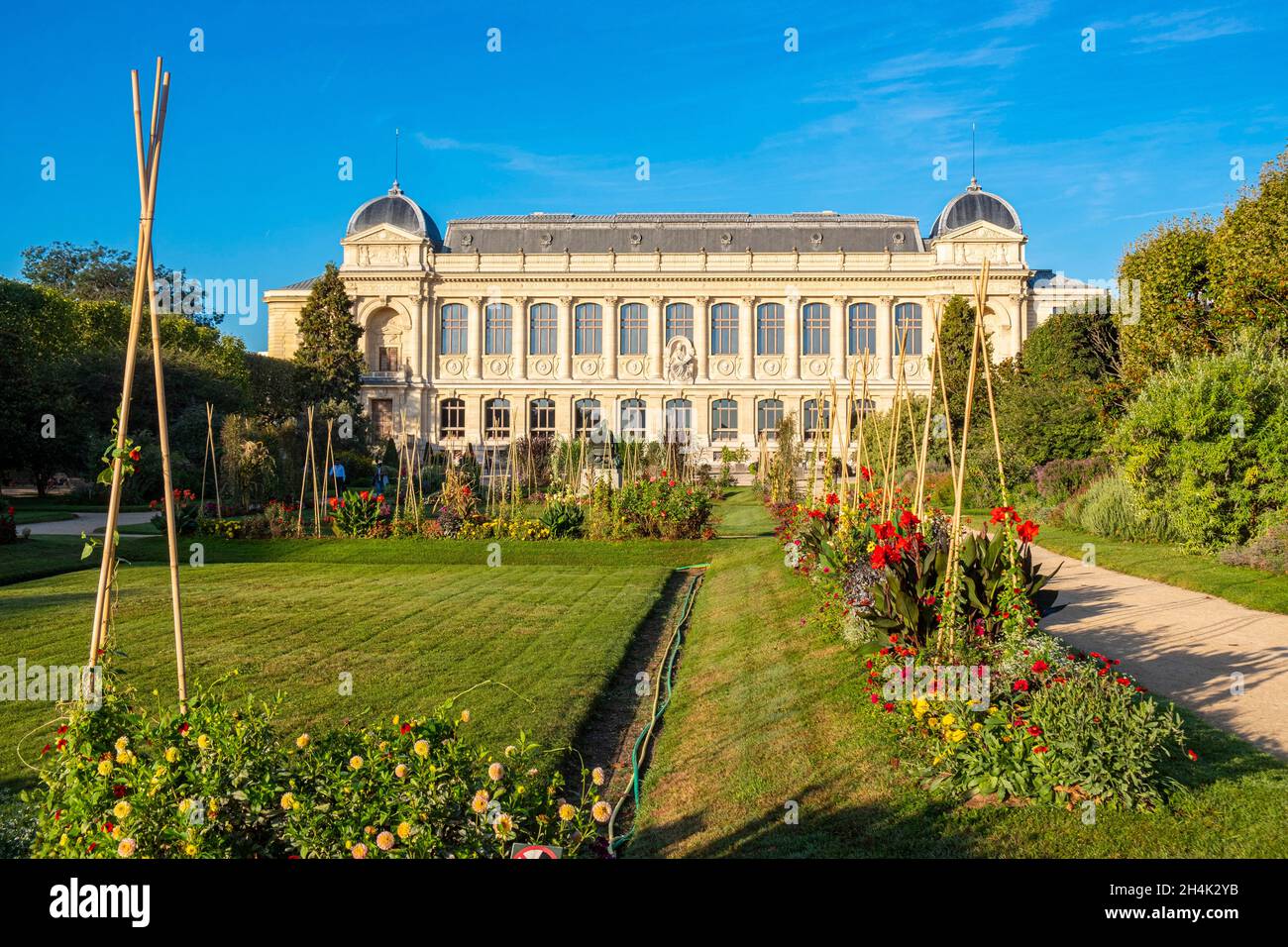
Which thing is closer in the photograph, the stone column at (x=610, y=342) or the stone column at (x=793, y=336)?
the stone column at (x=793, y=336)

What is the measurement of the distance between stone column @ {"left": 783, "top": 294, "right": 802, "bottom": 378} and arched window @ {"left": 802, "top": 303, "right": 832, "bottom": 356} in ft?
1.19

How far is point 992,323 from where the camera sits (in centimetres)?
5350

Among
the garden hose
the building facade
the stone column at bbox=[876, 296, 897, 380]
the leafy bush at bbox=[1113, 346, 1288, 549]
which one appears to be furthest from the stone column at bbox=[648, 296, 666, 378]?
the garden hose

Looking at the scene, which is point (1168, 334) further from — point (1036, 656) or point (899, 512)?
point (1036, 656)

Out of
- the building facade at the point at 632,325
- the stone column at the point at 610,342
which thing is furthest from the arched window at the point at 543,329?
the stone column at the point at 610,342

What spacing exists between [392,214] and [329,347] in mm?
13409

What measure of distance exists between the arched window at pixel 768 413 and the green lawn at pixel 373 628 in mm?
37056

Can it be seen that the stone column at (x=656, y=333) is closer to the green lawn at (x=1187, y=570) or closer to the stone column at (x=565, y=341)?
the stone column at (x=565, y=341)

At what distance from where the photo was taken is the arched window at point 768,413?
2162 inches

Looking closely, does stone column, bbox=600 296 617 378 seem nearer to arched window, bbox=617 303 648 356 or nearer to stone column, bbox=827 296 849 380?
arched window, bbox=617 303 648 356

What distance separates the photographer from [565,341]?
182 feet

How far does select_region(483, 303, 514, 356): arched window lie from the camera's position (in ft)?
183

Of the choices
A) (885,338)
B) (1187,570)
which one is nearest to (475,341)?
(885,338)
